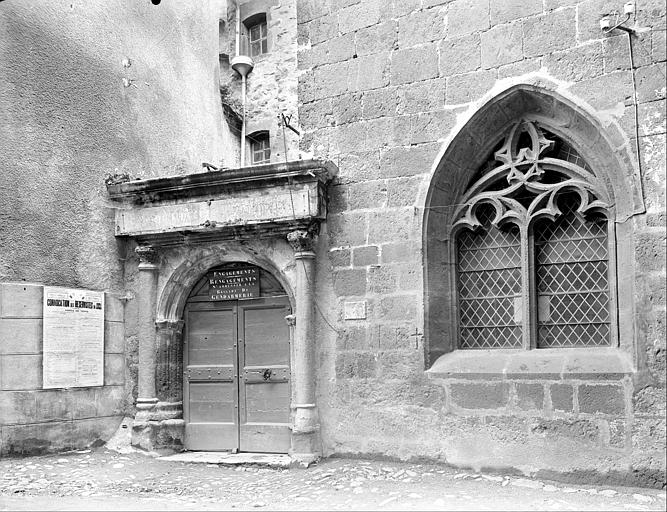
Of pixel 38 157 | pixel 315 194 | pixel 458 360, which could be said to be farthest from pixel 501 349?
pixel 38 157

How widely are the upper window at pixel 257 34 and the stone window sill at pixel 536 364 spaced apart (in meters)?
9.26

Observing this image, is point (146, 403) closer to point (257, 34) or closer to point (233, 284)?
point (233, 284)

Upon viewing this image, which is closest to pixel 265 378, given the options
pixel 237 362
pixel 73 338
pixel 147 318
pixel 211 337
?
pixel 237 362

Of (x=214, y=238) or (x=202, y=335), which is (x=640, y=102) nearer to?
(x=214, y=238)

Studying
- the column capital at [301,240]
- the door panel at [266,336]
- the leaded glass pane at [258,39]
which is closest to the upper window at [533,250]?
the column capital at [301,240]

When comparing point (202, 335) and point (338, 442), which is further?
point (202, 335)

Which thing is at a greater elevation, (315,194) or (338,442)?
(315,194)

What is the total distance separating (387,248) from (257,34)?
8938 mm

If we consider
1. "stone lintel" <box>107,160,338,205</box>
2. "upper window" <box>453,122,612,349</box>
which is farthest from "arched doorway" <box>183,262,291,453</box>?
"upper window" <box>453,122,612,349</box>

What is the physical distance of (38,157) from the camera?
6.96m

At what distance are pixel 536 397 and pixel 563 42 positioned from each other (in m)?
2.85

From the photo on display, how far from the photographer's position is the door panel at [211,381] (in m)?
7.09

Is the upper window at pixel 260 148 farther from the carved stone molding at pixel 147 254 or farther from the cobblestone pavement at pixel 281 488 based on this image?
the cobblestone pavement at pixel 281 488

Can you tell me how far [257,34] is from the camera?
14.0 metres
